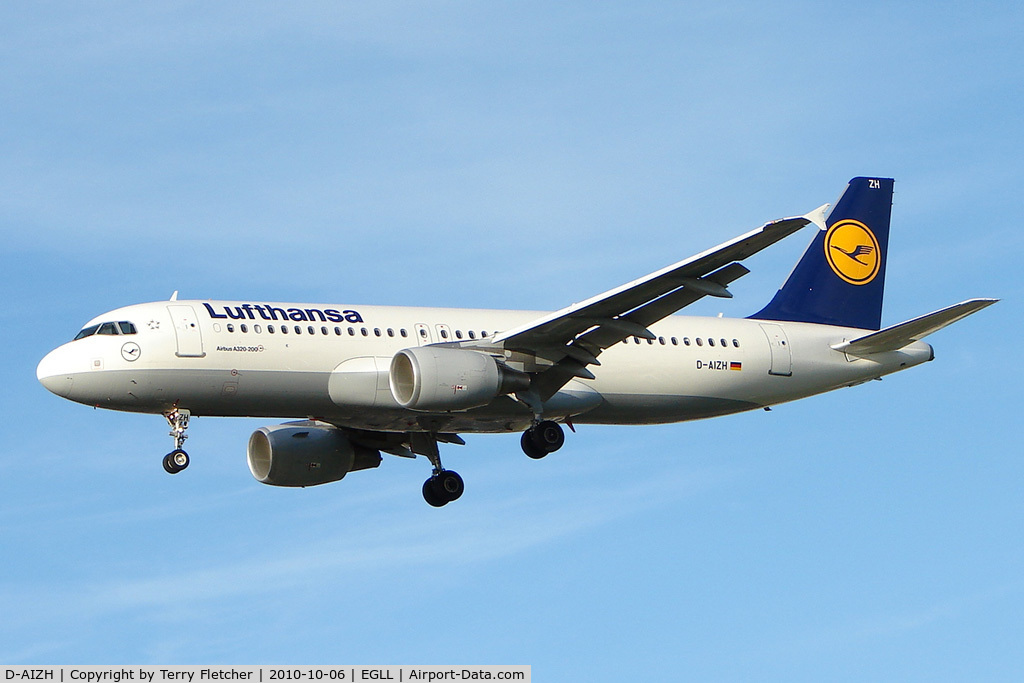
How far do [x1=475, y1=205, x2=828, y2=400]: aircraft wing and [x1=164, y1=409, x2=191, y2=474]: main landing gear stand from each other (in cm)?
723

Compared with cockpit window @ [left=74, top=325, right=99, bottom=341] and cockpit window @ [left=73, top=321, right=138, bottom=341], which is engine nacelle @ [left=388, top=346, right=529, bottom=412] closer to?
cockpit window @ [left=73, top=321, right=138, bottom=341]

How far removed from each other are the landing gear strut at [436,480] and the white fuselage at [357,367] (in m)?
2.23

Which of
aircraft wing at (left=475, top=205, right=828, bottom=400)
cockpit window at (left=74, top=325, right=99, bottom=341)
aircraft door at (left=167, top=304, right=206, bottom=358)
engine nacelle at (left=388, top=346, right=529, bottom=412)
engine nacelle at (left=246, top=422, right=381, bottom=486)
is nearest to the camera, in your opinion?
aircraft wing at (left=475, top=205, right=828, bottom=400)

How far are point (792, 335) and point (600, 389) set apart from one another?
612 cm

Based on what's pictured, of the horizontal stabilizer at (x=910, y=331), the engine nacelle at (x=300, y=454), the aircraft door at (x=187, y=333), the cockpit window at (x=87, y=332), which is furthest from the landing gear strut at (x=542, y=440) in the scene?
the cockpit window at (x=87, y=332)

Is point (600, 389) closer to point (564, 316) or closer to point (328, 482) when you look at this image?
point (564, 316)

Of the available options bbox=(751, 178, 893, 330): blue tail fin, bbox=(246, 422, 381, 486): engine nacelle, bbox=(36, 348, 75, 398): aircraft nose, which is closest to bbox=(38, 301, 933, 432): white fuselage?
bbox=(36, 348, 75, 398): aircraft nose

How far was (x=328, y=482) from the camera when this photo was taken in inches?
1597

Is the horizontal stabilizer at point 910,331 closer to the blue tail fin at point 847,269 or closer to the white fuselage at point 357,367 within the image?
the white fuselage at point 357,367

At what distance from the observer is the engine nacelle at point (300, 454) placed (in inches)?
1569

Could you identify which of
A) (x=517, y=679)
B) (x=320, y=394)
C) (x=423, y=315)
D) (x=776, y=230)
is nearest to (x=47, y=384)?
(x=320, y=394)

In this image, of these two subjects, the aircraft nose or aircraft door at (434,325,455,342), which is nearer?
the aircraft nose

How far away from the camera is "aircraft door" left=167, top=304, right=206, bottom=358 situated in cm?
3462

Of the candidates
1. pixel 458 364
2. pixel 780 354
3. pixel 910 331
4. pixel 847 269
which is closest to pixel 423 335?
pixel 458 364
